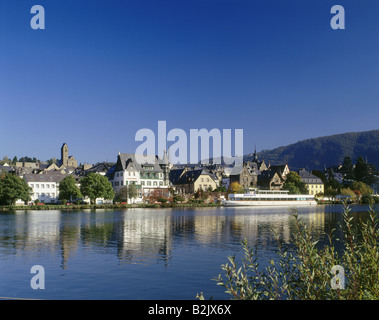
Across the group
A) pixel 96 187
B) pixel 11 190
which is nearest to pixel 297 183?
pixel 96 187

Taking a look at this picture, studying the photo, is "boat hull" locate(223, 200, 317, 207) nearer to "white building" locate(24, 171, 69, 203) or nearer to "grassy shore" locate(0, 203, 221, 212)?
"grassy shore" locate(0, 203, 221, 212)

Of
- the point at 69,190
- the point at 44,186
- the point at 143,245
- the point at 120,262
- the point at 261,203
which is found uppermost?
the point at 44,186

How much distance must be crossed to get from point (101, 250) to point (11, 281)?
10.6 m

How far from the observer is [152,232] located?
44.3 m

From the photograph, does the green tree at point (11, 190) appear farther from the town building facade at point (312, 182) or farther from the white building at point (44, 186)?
the town building facade at point (312, 182)

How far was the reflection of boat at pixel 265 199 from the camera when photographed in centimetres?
13250

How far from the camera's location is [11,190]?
103500 mm

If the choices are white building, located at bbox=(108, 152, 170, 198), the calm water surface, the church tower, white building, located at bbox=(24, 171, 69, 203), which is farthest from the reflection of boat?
the calm water surface

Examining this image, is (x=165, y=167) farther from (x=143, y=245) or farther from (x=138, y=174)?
(x=143, y=245)

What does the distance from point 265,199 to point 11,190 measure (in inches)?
3219

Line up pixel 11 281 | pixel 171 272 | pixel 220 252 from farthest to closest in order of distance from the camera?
pixel 220 252 → pixel 171 272 → pixel 11 281

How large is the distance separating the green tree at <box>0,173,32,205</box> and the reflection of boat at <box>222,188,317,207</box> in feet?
203
